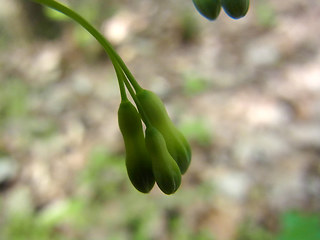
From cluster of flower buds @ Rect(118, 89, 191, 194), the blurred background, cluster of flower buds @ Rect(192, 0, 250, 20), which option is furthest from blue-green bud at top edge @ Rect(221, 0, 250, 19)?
the blurred background

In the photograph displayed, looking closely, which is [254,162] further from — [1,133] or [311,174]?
[1,133]

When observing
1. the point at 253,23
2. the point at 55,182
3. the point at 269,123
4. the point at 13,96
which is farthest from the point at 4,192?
the point at 253,23

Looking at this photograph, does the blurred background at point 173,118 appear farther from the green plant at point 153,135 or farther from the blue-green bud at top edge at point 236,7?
the blue-green bud at top edge at point 236,7

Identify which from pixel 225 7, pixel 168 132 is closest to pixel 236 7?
pixel 225 7

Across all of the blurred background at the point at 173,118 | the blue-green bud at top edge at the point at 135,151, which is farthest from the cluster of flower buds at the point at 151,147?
the blurred background at the point at 173,118

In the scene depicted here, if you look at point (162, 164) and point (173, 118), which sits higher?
point (173, 118)

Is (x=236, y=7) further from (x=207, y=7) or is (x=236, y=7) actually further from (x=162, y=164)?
(x=162, y=164)
